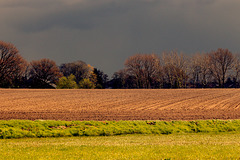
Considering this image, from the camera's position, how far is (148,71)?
121 metres

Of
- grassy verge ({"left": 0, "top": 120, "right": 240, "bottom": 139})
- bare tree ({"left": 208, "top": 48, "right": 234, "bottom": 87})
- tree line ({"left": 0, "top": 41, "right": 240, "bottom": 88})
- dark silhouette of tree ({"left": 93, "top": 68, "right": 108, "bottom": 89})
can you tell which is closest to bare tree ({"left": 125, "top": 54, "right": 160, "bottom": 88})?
tree line ({"left": 0, "top": 41, "right": 240, "bottom": 88})

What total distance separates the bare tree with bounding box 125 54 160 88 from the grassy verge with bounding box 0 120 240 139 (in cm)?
9047

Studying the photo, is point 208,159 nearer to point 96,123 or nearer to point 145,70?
point 96,123

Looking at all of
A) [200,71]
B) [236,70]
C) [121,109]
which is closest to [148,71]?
[200,71]

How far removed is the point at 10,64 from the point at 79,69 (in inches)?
1257

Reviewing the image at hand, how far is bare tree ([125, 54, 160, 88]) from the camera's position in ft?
390

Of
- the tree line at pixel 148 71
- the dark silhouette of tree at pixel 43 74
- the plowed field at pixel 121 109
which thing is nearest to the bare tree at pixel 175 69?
the tree line at pixel 148 71

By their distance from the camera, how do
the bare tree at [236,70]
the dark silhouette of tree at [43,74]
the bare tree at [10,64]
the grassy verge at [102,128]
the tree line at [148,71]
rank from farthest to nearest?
1. the dark silhouette of tree at [43,74]
2. the bare tree at [236,70]
3. the tree line at [148,71]
4. the bare tree at [10,64]
5. the grassy verge at [102,128]

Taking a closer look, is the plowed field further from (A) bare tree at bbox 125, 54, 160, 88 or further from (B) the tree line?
(A) bare tree at bbox 125, 54, 160, 88

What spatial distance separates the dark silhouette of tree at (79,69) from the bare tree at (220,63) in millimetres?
46535

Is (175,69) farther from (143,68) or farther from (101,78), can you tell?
(101,78)

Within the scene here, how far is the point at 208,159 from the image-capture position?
12297 millimetres

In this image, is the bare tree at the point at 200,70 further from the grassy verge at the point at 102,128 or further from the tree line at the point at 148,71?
the grassy verge at the point at 102,128

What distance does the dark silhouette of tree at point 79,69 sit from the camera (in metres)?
125
